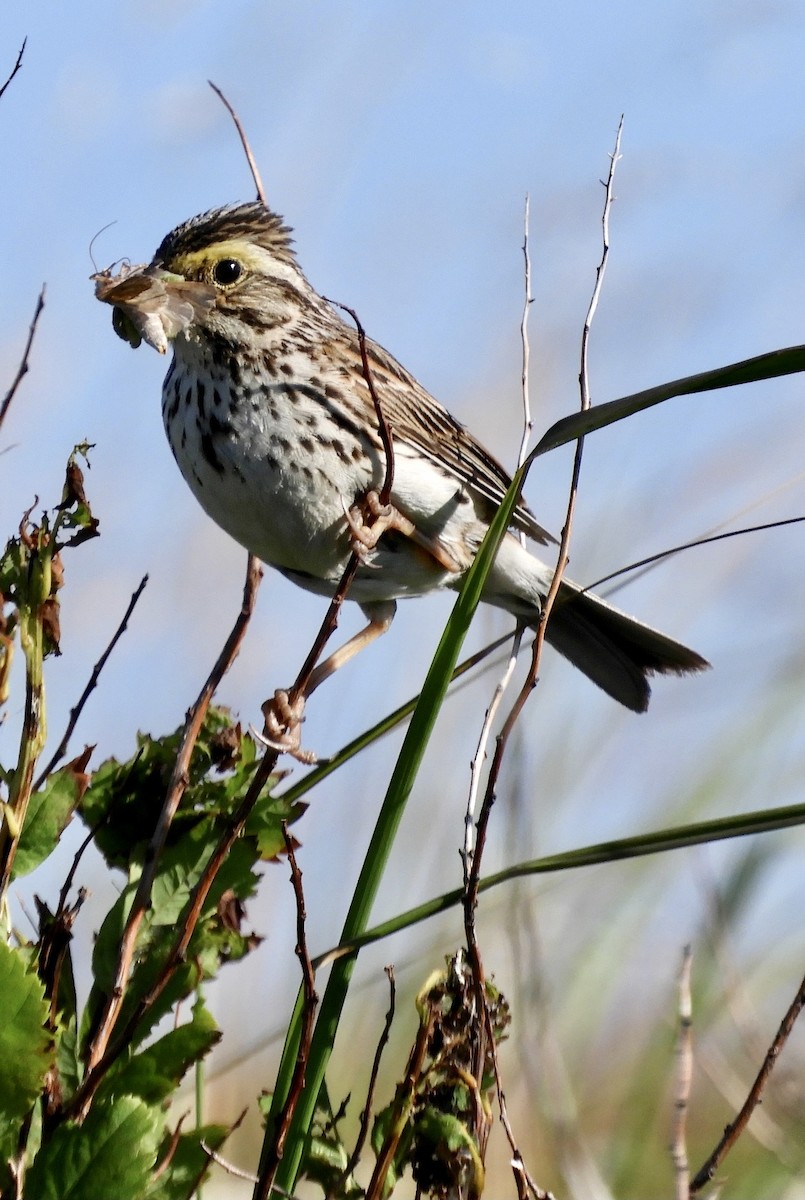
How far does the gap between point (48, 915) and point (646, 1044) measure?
7.35ft

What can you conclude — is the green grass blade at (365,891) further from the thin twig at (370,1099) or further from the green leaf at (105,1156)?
the green leaf at (105,1156)

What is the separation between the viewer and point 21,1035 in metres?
1.46

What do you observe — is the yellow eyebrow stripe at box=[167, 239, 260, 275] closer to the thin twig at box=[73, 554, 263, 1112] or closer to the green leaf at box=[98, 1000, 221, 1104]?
the thin twig at box=[73, 554, 263, 1112]

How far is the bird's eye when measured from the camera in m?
3.15

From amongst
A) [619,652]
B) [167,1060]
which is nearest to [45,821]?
[167,1060]

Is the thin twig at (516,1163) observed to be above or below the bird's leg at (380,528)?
below

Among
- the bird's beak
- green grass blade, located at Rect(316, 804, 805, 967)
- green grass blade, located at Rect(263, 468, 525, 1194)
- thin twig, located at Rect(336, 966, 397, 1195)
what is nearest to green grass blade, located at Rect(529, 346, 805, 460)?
green grass blade, located at Rect(263, 468, 525, 1194)

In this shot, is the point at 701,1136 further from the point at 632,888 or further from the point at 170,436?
the point at 170,436

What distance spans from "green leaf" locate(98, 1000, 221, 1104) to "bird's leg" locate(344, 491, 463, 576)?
0.64 meters

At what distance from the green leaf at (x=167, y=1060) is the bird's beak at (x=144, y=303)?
137 cm

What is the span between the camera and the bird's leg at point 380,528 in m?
2.25

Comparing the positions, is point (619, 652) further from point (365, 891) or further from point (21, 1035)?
point (21, 1035)

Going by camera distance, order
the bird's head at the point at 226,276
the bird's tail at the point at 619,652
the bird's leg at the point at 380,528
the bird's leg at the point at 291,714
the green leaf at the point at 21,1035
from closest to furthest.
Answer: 1. the green leaf at the point at 21,1035
2. the bird's leg at the point at 380,528
3. the bird's leg at the point at 291,714
4. the bird's head at the point at 226,276
5. the bird's tail at the point at 619,652

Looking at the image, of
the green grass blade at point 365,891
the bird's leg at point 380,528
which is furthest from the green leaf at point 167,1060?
the bird's leg at point 380,528
